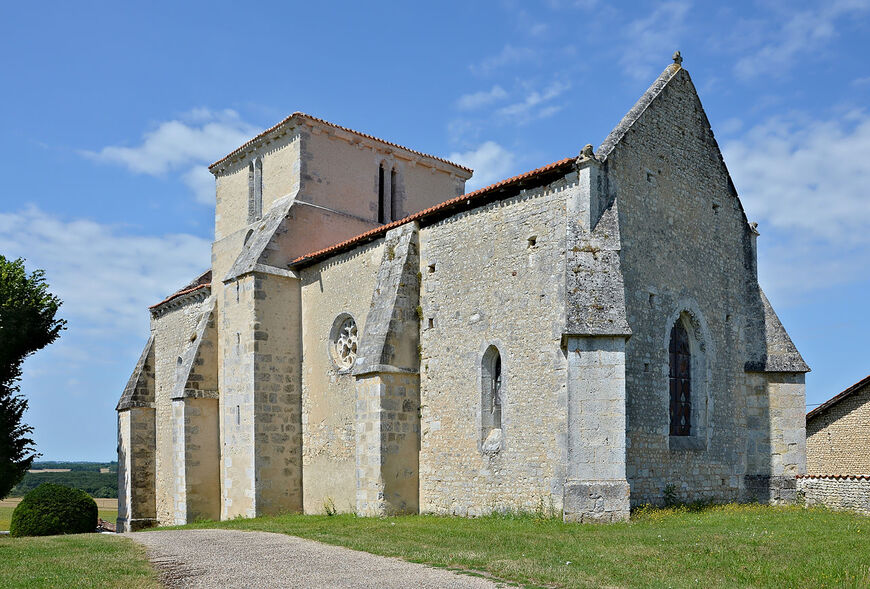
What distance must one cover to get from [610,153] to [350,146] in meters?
10.0

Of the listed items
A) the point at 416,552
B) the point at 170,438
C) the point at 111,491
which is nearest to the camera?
the point at 416,552

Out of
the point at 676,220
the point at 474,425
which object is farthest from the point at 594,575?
the point at 676,220

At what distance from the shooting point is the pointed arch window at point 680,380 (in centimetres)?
1622

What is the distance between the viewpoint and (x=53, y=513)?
18.1m

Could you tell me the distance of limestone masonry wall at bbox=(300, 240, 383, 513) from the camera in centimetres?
1892

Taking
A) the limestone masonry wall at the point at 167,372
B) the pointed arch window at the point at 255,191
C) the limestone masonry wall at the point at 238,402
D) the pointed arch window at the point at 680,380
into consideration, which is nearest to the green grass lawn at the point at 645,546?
the pointed arch window at the point at 680,380

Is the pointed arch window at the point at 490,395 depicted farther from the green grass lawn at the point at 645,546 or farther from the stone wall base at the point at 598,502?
the stone wall base at the point at 598,502

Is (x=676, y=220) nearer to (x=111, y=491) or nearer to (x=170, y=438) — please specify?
(x=170, y=438)

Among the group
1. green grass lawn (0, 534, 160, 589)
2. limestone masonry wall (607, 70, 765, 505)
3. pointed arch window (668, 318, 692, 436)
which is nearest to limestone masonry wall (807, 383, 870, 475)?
limestone masonry wall (607, 70, 765, 505)

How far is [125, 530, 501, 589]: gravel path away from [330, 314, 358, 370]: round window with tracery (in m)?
6.70

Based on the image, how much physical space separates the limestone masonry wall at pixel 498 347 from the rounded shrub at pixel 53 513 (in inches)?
329

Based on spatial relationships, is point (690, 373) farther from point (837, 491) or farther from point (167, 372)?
point (167, 372)

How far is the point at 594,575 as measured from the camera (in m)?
8.62

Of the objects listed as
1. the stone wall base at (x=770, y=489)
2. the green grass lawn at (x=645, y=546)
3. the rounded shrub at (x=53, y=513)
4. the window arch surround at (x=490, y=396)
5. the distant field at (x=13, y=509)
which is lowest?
the distant field at (x=13, y=509)
